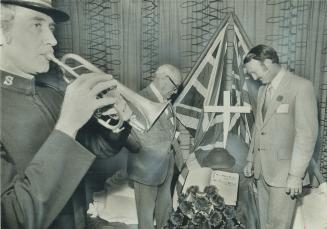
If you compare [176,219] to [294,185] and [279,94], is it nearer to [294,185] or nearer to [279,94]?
[294,185]

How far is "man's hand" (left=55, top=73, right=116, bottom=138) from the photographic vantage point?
1.34m

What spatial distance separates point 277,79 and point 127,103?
790 millimetres

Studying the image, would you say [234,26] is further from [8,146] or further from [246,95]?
[8,146]

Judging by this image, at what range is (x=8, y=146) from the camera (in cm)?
144

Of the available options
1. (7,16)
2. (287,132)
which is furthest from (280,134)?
(7,16)

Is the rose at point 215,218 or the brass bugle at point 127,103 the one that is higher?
the brass bugle at point 127,103

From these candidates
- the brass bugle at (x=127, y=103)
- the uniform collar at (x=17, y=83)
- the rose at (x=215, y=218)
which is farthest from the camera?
A: the rose at (x=215, y=218)

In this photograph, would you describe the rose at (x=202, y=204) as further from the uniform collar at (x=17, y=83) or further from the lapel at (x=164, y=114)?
the uniform collar at (x=17, y=83)

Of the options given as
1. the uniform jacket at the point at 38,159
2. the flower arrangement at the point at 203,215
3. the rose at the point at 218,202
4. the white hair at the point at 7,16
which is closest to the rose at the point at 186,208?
the flower arrangement at the point at 203,215

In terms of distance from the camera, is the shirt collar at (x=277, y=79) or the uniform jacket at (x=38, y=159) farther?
the shirt collar at (x=277, y=79)

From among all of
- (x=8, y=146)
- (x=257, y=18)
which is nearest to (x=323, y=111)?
(x=257, y=18)

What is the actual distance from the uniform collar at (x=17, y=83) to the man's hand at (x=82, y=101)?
0.15 metres

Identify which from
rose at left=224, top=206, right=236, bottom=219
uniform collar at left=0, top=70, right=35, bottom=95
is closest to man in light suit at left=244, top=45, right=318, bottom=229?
rose at left=224, top=206, right=236, bottom=219

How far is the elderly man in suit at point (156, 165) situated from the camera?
1.92 meters
